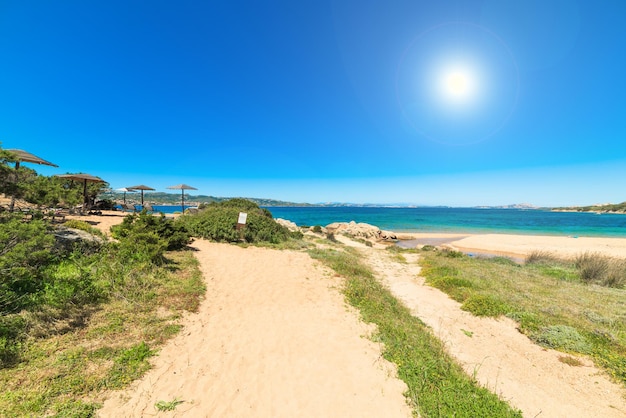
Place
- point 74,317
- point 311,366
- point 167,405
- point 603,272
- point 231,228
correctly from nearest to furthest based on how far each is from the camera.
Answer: point 167,405 < point 311,366 < point 74,317 < point 603,272 < point 231,228

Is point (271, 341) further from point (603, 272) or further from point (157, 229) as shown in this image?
point (603, 272)

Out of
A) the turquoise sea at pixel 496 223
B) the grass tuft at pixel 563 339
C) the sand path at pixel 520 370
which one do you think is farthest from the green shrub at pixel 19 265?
the turquoise sea at pixel 496 223

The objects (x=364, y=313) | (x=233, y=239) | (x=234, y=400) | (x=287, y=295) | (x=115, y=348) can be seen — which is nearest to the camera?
(x=234, y=400)

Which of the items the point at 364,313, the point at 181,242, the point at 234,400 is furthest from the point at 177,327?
the point at 181,242

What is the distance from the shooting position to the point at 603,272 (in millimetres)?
12656

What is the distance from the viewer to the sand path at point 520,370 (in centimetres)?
441

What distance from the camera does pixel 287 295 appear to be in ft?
26.8

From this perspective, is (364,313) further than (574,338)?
Yes

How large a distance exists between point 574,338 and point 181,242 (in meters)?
14.9

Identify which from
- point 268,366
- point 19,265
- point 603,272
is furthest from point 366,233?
point 19,265

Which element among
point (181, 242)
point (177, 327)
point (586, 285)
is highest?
point (181, 242)

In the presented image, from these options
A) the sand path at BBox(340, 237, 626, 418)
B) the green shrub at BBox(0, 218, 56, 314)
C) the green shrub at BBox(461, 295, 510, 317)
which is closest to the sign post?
the green shrub at BBox(0, 218, 56, 314)

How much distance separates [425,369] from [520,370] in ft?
8.60

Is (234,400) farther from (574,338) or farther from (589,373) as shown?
(574,338)
